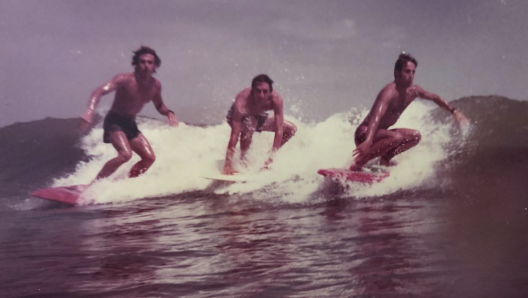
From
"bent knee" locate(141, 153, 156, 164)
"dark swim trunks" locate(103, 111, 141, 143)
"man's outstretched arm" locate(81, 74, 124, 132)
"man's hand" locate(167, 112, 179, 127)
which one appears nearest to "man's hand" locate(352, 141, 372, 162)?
"man's hand" locate(167, 112, 179, 127)

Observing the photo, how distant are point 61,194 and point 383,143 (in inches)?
72.1

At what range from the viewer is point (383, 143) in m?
2.46

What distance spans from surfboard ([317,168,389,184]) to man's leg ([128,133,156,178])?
3.20 feet

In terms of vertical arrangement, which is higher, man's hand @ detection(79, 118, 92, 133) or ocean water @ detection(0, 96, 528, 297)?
man's hand @ detection(79, 118, 92, 133)

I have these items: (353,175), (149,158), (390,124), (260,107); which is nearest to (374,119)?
(390,124)

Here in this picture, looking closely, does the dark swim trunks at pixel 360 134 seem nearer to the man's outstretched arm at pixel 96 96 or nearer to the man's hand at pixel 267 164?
the man's hand at pixel 267 164

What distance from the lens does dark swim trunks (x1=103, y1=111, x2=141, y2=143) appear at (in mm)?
2461

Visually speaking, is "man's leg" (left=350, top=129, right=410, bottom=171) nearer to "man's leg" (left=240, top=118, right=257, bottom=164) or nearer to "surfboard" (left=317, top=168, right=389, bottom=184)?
"surfboard" (left=317, top=168, right=389, bottom=184)

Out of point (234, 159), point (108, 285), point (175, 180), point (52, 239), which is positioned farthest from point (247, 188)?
point (108, 285)

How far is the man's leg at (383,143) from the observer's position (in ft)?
8.02

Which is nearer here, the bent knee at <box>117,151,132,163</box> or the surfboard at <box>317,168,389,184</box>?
the surfboard at <box>317,168,389,184</box>

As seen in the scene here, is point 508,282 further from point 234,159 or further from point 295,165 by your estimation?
point 234,159

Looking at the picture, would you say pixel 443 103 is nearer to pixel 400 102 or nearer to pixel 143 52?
pixel 400 102

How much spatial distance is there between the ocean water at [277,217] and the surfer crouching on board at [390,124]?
52 millimetres
